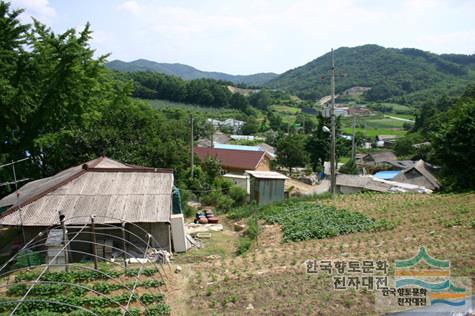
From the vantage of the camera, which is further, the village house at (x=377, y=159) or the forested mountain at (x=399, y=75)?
the forested mountain at (x=399, y=75)

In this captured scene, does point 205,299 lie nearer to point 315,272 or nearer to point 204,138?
point 315,272

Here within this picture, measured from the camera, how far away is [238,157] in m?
37.0

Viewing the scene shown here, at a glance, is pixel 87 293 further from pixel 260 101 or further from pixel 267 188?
pixel 260 101

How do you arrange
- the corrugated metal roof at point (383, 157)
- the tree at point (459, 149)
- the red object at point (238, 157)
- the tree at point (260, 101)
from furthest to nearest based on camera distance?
the tree at point (260, 101)
the corrugated metal roof at point (383, 157)
the red object at point (238, 157)
the tree at point (459, 149)

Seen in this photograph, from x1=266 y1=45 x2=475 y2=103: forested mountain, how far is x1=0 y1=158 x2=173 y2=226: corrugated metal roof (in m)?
106

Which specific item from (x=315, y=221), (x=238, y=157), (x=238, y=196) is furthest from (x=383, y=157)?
(x=315, y=221)

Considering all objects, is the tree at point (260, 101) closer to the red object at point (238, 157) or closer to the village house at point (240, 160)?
the village house at point (240, 160)

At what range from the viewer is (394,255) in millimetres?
9781

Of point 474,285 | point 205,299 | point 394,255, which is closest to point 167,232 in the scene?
point 205,299

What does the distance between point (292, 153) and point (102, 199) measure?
3088 cm

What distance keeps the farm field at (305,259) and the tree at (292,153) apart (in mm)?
24784

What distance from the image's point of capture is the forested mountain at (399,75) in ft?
396

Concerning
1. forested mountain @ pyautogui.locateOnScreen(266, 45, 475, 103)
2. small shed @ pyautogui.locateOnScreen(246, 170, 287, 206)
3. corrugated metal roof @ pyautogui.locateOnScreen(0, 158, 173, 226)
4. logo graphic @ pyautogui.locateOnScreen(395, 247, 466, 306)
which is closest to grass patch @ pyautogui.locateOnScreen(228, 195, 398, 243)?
small shed @ pyautogui.locateOnScreen(246, 170, 287, 206)

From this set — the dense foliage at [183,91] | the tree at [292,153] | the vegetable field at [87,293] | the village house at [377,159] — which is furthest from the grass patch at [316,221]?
the dense foliage at [183,91]
